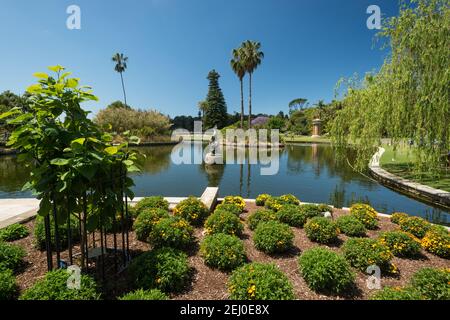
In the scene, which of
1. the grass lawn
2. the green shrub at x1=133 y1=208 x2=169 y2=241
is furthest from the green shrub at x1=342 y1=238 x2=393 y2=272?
the grass lawn

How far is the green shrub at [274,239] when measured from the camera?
145 inches

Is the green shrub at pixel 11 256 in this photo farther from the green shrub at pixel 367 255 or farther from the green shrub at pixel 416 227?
the green shrub at pixel 416 227

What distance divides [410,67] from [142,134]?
34.6m

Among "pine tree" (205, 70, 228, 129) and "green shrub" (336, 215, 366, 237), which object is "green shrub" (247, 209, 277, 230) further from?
"pine tree" (205, 70, 228, 129)

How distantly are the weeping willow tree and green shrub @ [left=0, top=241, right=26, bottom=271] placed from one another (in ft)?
35.2

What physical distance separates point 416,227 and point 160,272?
509 centimetres

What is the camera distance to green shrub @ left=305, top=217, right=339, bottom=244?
408cm

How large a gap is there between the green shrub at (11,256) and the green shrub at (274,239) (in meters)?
3.60

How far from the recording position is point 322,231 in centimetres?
410

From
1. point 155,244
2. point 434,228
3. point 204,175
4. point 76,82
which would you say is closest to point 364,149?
point 434,228

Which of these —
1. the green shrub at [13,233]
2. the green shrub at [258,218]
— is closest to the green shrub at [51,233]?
the green shrub at [13,233]

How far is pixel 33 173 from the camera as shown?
216 cm
